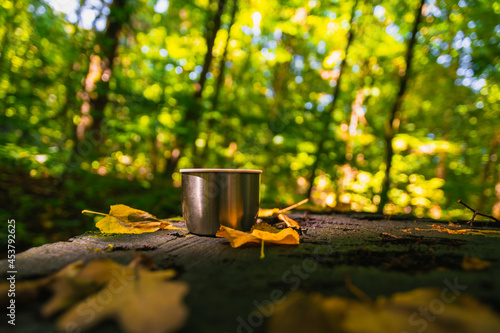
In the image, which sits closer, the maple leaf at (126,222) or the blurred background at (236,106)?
the maple leaf at (126,222)

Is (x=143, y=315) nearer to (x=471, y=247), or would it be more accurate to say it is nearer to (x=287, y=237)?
(x=287, y=237)

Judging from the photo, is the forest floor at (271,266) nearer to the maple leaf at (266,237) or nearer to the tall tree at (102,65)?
the maple leaf at (266,237)

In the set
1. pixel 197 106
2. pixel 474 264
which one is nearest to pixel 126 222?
pixel 474 264

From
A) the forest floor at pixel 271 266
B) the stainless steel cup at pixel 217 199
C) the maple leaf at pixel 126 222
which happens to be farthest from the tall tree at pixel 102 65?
the forest floor at pixel 271 266

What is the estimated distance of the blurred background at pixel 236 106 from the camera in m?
3.29

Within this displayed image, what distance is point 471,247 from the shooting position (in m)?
0.90

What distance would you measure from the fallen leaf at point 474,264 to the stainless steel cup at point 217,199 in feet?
2.47

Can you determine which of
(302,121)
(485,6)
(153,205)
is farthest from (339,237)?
(485,6)

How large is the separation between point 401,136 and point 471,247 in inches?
191

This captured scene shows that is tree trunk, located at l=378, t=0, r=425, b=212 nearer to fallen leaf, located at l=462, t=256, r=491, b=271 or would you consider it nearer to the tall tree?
fallen leaf, located at l=462, t=256, r=491, b=271

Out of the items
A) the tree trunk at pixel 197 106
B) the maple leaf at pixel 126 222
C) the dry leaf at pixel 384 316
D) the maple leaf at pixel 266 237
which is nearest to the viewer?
the dry leaf at pixel 384 316

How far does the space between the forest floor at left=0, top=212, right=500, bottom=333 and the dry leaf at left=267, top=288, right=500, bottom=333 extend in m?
0.05

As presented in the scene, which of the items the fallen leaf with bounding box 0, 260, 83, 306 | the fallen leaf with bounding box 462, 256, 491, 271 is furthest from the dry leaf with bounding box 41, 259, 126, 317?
the fallen leaf with bounding box 462, 256, 491, 271

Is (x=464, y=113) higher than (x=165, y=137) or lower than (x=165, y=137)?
higher
